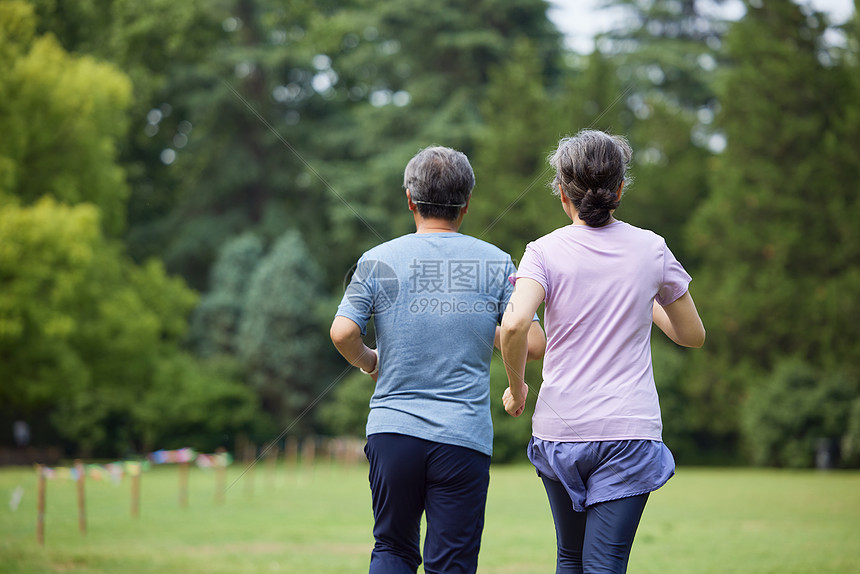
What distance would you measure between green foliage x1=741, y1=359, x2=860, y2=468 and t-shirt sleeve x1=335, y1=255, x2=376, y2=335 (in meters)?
22.5

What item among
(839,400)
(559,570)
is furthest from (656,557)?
(839,400)

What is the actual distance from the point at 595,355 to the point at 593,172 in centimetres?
63

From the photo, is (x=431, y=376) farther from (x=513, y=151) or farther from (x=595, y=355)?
(x=513, y=151)

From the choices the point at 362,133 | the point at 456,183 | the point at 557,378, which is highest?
the point at 362,133

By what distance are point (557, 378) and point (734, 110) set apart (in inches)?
986

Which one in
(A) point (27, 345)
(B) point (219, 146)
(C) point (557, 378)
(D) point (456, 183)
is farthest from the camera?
(B) point (219, 146)

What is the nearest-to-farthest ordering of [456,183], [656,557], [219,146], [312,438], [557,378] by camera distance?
1. [557,378]
2. [456,183]
3. [656,557]
4. [312,438]
5. [219,146]

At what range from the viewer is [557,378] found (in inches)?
129

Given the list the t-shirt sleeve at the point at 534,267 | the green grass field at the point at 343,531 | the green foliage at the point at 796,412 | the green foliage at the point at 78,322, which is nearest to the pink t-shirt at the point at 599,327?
the t-shirt sleeve at the point at 534,267

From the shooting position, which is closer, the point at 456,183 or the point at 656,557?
the point at 456,183

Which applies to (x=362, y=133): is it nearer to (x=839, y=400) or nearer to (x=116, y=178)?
(x=116, y=178)

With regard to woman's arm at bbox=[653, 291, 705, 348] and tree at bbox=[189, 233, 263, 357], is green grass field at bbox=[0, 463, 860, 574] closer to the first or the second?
woman's arm at bbox=[653, 291, 705, 348]

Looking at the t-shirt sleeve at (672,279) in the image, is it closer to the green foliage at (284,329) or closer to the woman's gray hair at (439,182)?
the woman's gray hair at (439,182)

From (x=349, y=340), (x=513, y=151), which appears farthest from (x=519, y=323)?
(x=513, y=151)
